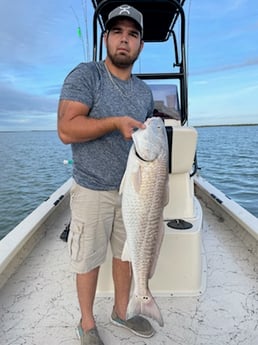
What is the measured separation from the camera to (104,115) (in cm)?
176

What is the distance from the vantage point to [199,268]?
254 centimetres

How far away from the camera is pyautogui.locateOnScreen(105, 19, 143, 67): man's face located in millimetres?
1777

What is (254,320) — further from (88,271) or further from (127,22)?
(127,22)

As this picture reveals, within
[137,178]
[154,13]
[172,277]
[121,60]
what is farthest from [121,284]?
[154,13]

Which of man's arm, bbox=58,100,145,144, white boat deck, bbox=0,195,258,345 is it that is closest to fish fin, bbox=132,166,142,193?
man's arm, bbox=58,100,145,144

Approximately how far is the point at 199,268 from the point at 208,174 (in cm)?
893

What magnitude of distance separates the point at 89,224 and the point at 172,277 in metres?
0.98

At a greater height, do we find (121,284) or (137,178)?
(137,178)

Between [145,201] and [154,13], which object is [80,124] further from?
[154,13]

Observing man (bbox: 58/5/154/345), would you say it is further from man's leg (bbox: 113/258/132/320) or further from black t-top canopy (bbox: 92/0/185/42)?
black t-top canopy (bbox: 92/0/185/42)

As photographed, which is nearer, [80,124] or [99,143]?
[80,124]

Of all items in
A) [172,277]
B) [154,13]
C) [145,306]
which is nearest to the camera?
[145,306]

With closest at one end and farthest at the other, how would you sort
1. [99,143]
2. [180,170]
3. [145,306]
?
[145,306], [99,143], [180,170]

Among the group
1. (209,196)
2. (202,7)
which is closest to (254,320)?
(209,196)
